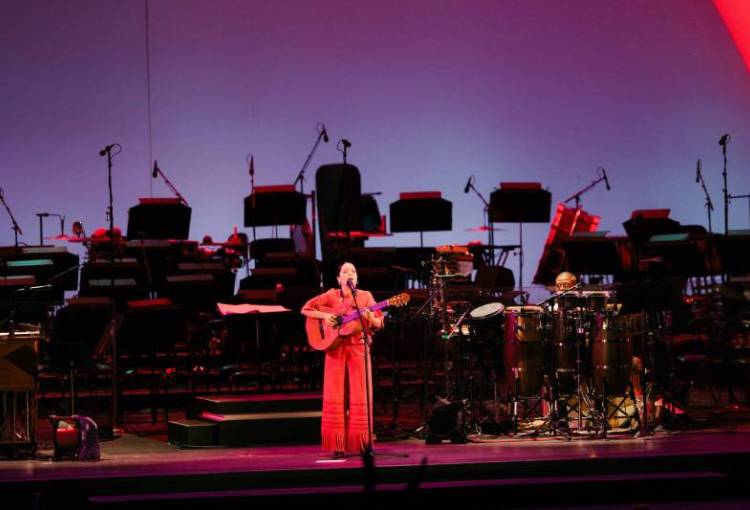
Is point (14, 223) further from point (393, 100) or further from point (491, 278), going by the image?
point (491, 278)

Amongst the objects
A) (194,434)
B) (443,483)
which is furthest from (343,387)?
(443,483)

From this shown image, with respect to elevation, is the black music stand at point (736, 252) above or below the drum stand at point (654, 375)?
above

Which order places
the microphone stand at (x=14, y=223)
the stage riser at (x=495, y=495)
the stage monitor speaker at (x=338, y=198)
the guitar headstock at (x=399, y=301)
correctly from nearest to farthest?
the stage riser at (x=495, y=495) < the guitar headstock at (x=399, y=301) < the stage monitor speaker at (x=338, y=198) < the microphone stand at (x=14, y=223)

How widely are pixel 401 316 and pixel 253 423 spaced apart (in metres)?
1.59

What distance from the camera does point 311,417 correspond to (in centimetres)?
952

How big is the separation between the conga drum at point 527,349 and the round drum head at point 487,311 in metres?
0.27

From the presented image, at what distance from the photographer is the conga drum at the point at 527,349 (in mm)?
9320

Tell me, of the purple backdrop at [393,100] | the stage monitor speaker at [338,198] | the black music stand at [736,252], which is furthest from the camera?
the purple backdrop at [393,100]

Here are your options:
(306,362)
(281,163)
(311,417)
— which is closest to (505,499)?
(311,417)

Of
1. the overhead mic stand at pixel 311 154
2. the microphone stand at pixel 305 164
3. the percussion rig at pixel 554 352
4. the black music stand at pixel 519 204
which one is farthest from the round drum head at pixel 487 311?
the microphone stand at pixel 305 164

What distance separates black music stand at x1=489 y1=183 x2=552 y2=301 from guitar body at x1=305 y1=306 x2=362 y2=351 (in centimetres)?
501

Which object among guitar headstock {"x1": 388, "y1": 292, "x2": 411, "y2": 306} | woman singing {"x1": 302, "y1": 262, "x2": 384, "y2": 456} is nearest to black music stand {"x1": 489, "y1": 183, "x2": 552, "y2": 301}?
woman singing {"x1": 302, "y1": 262, "x2": 384, "y2": 456}

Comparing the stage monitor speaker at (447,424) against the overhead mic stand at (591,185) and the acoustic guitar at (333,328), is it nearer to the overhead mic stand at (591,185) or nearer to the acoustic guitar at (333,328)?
the acoustic guitar at (333,328)

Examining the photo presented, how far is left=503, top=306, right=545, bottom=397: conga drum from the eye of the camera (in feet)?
30.6
